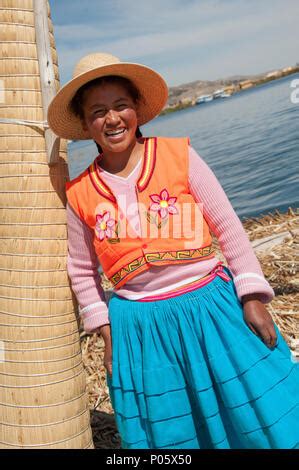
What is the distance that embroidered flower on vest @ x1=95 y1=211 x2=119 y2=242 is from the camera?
6.46 ft

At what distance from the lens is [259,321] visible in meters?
1.82

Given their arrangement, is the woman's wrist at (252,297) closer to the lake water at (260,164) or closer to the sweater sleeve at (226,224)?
the sweater sleeve at (226,224)

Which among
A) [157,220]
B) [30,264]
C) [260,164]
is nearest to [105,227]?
[157,220]

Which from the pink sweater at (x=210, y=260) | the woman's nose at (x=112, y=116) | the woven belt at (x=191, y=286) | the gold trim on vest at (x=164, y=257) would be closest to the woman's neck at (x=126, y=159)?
the pink sweater at (x=210, y=260)

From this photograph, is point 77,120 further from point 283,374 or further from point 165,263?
point 283,374

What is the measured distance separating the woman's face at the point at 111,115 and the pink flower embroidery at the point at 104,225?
0.78 feet

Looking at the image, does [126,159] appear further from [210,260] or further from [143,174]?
[210,260]

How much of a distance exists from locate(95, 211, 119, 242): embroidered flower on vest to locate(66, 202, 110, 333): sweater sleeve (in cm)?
11

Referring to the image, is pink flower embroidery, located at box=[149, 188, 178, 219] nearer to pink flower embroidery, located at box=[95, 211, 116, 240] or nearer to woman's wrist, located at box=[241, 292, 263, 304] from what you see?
pink flower embroidery, located at box=[95, 211, 116, 240]

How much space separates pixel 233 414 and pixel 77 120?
3.92 ft

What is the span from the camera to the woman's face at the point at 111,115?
75.5 inches

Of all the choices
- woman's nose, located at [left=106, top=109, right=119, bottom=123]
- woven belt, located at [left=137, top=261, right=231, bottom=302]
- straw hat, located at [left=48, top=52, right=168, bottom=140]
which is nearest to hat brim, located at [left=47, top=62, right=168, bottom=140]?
straw hat, located at [left=48, top=52, right=168, bottom=140]

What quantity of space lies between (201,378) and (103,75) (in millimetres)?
1080

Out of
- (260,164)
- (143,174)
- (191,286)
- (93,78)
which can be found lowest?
(191,286)
